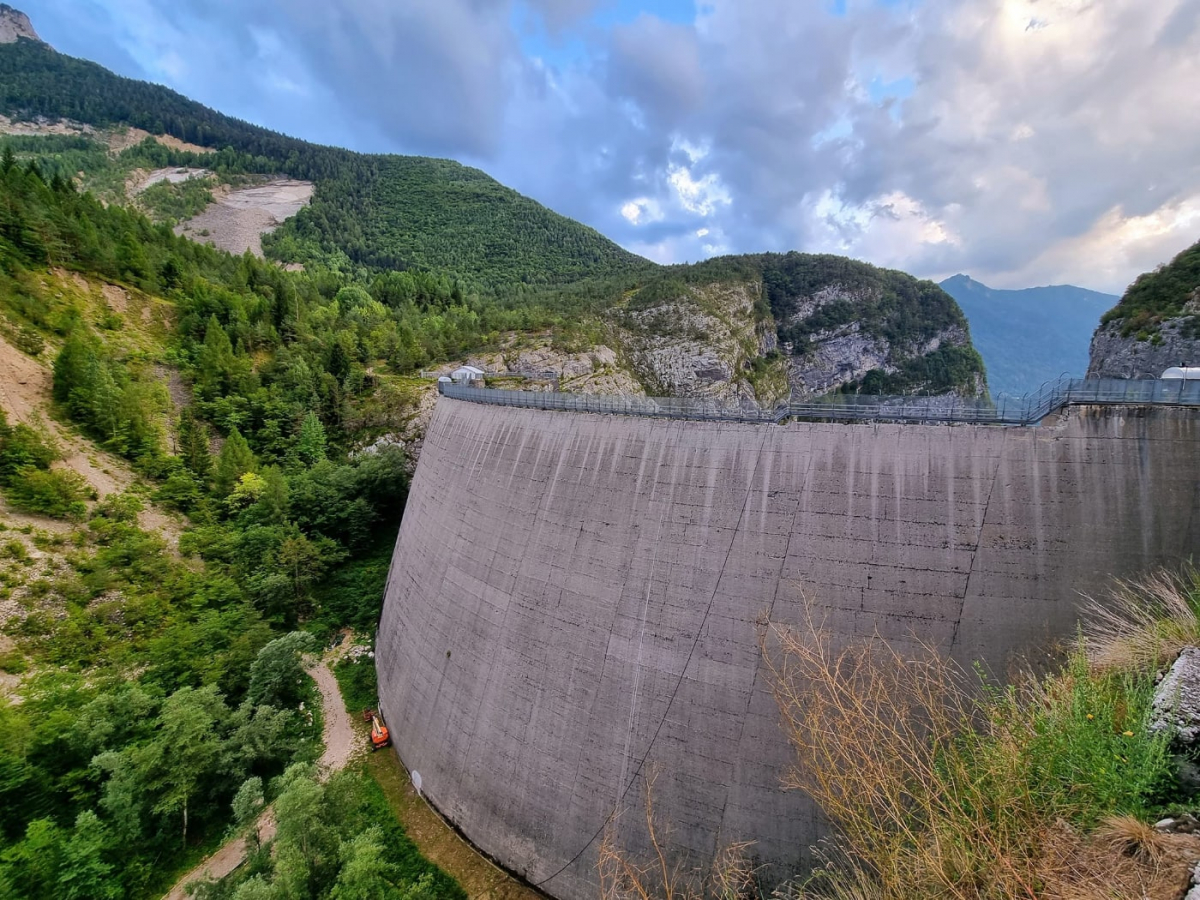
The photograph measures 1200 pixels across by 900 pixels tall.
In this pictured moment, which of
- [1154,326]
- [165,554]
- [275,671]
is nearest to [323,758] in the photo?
[275,671]

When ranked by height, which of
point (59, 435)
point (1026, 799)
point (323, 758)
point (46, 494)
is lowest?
point (323, 758)

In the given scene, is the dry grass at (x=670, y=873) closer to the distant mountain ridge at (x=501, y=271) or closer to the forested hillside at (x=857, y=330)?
the distant mountain ridge at (x=501, y=271)

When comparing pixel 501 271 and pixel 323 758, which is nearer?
pixel 323 758

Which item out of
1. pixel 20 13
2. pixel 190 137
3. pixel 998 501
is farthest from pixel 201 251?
pixel 20 13

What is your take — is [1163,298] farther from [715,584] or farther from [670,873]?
Result: [670,873]

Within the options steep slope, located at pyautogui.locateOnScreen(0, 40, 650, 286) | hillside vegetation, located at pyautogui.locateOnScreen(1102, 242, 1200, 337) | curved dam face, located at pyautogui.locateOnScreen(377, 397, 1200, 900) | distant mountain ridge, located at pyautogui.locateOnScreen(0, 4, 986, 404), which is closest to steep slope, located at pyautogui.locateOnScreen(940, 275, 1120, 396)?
distant mountain ridge, located at pyautogui.locateOnScreen(0, 4, 986, 404)

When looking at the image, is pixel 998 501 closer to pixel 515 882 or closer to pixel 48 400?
pixel 515 882

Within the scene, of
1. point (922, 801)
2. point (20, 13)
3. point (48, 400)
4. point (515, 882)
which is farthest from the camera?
point (20, 13)
